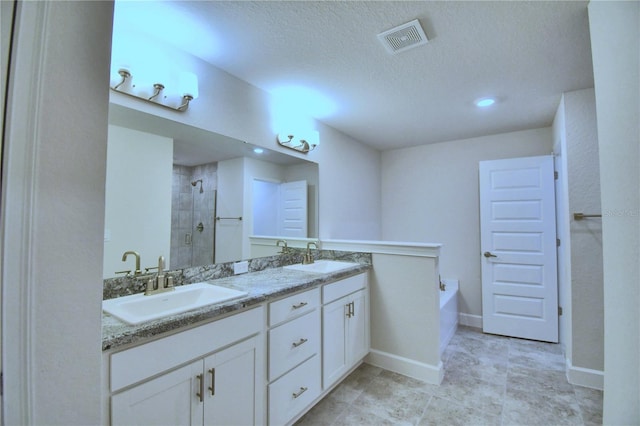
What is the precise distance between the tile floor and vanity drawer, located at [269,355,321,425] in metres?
0.17

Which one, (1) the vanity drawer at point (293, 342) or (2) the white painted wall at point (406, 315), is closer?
(1) the vanity drawer at point (293, 342)

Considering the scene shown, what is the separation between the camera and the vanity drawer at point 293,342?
1.54 m

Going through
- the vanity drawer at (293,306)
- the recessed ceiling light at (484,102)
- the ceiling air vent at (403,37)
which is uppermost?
the recessed ceiling light at (484,102)

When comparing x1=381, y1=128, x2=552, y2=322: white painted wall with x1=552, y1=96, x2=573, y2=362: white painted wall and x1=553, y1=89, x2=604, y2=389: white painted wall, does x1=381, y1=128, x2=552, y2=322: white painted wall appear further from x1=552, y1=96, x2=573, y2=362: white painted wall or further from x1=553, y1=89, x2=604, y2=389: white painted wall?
x1=553, y1=89, x2=604, y2=389: white painted wall

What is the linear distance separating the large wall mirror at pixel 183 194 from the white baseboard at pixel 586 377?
102 inches

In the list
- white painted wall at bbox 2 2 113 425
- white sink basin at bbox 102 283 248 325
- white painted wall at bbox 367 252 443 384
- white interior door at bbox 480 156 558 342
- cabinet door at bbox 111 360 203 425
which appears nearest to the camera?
white painted wall at bbox 2 2 113 425

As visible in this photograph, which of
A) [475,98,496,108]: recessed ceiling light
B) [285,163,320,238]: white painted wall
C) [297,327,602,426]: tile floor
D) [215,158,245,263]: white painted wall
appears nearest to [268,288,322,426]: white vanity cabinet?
[297,327,602,426]: tile floor

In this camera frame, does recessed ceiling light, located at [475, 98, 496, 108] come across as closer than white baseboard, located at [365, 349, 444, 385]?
No

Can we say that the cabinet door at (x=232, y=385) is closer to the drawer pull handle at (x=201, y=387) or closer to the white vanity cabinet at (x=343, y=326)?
the drawer pull handle at (x=201, y=387)

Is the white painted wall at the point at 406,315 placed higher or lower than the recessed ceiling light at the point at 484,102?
lower

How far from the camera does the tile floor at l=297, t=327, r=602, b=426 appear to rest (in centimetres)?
180

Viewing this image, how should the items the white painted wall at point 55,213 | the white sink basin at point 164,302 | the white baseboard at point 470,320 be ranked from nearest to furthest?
the white painted wall at point 55,213 → the white sink basin at point 164,302 → the white baseboard at point 470,320

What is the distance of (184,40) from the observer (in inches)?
65.6

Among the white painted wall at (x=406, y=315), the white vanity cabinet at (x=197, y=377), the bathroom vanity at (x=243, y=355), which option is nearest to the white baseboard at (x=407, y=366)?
the white painted wall at (x=406, y=315)
